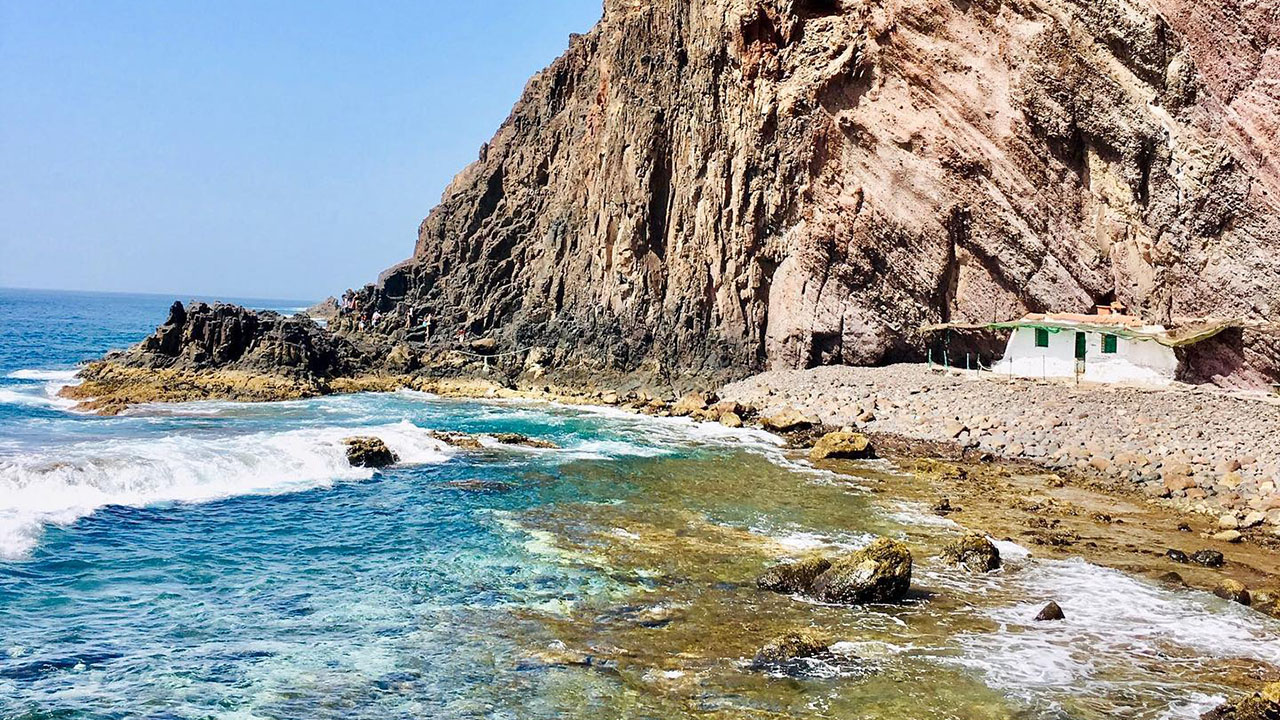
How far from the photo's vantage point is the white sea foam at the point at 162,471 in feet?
59.9

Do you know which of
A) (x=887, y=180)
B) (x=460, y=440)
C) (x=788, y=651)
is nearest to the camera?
(x=788, y=651)

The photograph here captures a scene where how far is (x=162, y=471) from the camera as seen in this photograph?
845 inches

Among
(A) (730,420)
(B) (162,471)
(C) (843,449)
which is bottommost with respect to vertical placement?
(B) (162,471)

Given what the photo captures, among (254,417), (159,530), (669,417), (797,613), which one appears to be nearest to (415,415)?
(254,417)

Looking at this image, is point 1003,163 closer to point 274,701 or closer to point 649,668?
point 649,668

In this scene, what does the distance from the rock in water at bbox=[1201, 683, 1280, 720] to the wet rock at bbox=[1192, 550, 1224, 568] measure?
23.6 ft

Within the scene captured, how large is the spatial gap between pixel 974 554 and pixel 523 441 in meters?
17.3

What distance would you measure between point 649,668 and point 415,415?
27.2 meters

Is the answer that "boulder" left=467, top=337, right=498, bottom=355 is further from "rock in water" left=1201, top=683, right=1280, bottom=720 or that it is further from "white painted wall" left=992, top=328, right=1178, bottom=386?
"rock in water" left=1201, top=683, right=1280, bottom=720

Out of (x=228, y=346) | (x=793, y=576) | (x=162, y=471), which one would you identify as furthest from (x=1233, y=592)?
(x=228, y=346)

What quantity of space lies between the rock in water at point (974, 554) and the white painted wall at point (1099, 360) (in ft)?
61.3

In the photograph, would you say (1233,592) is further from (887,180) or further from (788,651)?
(887,180)

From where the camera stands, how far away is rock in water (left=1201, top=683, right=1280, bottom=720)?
375 inches

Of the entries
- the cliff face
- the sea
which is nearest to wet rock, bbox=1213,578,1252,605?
the sea
